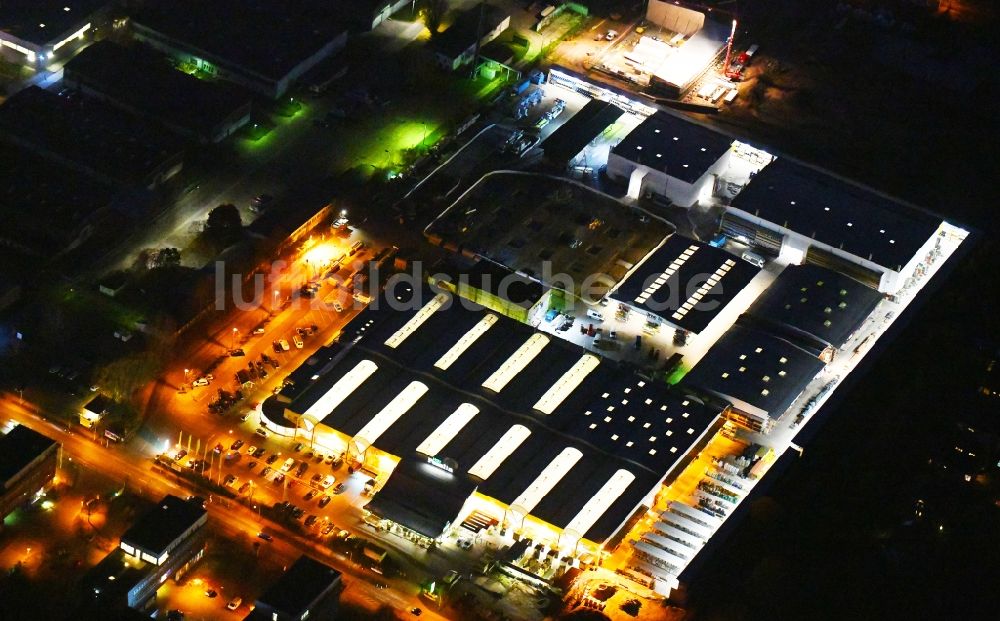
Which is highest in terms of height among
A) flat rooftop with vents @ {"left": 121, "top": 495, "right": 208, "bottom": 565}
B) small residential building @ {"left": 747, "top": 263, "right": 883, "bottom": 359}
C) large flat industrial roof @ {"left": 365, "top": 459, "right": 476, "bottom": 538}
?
small residential building @ {"left": 747, "top": 263, "right": 883, "bottom": 359}

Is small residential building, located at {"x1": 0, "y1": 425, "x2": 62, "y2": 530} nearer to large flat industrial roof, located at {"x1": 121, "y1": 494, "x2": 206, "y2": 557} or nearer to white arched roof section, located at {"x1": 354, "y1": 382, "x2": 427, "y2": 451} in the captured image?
large flat industrial roof, located at {"x1": 121, "y1": 494, "x2": 206, "y2": 557}

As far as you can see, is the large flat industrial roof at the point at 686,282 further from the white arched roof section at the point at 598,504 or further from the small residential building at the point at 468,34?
the small residential building at the point at 468,34

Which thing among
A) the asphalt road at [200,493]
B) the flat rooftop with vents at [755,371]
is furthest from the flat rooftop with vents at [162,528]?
the flat rooftop with vents at [755,371]

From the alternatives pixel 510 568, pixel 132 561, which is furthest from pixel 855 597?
pixel 132 561

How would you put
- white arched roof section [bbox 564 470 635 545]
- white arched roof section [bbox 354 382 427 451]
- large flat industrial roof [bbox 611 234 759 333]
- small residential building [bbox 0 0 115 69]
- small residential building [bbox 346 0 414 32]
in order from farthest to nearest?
1. small residential building [bbox 346 0 414 32]
2. small residential building [bbox 0 0 115 69]
3. large flat industrial roof [bbox 611 234 759 333]
4. white arched roof section [bbox 354 382 427 451]
5. white arched roof section [bbox 564 470 635 545]

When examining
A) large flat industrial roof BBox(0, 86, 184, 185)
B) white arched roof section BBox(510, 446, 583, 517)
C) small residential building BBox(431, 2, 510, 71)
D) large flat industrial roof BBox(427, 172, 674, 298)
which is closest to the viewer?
white arched roof section BBox(510, 446, 583, 517)

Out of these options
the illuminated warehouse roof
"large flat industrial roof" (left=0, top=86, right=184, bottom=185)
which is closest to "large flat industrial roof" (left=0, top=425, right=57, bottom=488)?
the illuminated warehouse roof

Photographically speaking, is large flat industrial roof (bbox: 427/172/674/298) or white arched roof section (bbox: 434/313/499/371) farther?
large flat industrial roof (bbox: 427/172/674/298)
